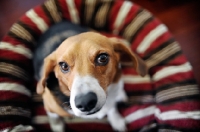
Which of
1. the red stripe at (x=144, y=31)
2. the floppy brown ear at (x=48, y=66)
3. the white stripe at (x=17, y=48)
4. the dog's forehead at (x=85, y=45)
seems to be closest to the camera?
the dog's forehead at (x=85, y=45)

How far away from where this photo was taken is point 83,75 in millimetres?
1262

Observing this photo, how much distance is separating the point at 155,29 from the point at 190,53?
433mm

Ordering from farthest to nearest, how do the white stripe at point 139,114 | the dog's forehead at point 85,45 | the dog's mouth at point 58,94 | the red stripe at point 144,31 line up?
the red stripe at point 144,31
the white stripe at point 139,114
the dog's mouth at point 58,94
the dog's forehead at point 85,45

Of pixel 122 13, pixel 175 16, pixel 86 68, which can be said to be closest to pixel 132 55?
pixel 86 68

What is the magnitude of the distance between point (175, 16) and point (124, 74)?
89 centimetres

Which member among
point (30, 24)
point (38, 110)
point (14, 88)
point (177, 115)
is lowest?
point (177, 115)

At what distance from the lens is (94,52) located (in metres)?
1.32

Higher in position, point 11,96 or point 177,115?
point 11,96

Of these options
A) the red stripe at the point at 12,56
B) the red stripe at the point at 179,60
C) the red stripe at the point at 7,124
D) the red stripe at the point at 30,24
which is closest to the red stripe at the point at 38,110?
the red stripe at the point at 7,124

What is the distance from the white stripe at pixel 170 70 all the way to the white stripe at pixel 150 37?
0.26 metres

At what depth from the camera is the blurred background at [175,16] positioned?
2379 millimetres

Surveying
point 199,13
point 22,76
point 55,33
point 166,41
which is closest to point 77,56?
point 55,33

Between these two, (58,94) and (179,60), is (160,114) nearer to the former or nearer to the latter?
(179,60)

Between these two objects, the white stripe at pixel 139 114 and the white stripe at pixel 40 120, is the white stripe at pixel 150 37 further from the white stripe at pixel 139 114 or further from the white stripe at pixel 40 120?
the white stripe at pixel 40 120
